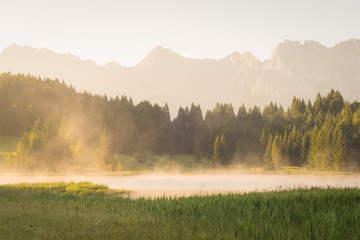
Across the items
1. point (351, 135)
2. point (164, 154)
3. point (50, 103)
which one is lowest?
point (164, 154)

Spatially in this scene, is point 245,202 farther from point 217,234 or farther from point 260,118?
point 260,118

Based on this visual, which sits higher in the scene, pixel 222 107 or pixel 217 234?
pixel 222 107

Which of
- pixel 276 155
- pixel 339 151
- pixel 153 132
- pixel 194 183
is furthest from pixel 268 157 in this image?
pixel 153 132

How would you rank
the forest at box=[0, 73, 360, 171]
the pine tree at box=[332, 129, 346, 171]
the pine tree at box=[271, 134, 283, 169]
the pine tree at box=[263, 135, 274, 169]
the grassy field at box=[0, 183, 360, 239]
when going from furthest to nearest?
the pine tree at box=[271, 134, 283, 169]
the pine tree at box=[263, 135, 274, 169]
the pine tree at box=[332, 129, 346, 171]
the forest at box=[0, 73, 360, 171]
the grassy field at box=[0, 183, 360, 239]

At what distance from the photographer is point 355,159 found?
3019 inches

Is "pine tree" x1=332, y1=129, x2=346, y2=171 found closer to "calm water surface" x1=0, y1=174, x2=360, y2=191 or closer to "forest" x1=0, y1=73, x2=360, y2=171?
"forest" x1=0, y1=73, x2=360, y2=171

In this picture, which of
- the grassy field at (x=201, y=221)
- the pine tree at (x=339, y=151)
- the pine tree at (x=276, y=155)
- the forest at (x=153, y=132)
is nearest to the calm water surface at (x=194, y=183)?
the forest at (x=153, y=132)

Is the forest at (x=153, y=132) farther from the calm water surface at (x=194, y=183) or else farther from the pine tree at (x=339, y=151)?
the calm water surface at (x=194, y=183)

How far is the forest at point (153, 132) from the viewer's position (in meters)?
67.7

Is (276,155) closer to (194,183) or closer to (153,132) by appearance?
(194,183)

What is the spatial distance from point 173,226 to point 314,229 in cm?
601

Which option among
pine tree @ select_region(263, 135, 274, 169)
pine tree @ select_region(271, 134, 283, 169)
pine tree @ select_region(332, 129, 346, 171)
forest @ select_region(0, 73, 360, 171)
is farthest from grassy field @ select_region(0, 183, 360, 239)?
pine tree @ select_region(271, 134, 283, 169)

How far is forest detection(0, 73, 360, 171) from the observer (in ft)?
222

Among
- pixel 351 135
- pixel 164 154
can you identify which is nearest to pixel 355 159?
pixel 351 135
